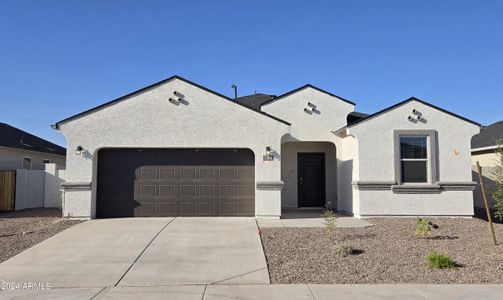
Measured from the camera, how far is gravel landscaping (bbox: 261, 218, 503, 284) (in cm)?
678

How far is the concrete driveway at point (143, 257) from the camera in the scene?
665 centimetres

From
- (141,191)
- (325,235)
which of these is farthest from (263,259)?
(141,191)

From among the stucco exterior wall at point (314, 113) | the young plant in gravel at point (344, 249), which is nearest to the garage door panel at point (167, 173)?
the stucco exterior wall at point (314, 113)

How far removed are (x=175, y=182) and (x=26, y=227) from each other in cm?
465

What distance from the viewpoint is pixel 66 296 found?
18.9 ft

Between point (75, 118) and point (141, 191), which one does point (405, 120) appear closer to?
point (141, 191)

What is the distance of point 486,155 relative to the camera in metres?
19.8

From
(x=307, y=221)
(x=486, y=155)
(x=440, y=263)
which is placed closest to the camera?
(x=440, y=263)

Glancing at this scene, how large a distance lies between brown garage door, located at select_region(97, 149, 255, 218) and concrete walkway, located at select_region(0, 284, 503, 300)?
7.39 m

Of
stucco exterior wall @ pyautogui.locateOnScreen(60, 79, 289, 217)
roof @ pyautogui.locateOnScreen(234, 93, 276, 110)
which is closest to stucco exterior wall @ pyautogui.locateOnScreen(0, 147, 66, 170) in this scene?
stucco exterior wall @ pyautogui.locateOnScreen(60, 79, 289, 217)

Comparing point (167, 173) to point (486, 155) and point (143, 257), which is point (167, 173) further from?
point (486, 155)

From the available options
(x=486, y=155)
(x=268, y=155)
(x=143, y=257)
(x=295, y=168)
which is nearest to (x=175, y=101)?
(x=268, y=155)

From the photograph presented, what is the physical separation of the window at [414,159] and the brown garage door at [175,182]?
5.25 m

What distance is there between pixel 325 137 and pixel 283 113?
6.32ft
